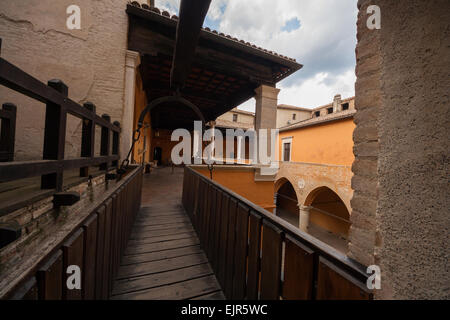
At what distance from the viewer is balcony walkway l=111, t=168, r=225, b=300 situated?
5.76 ft

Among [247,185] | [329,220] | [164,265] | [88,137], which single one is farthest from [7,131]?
[329,220]

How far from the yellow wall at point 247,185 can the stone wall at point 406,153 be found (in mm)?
4635

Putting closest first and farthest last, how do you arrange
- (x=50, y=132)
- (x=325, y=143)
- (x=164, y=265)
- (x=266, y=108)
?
(x=50, y=132) → (x=164, y=265) → (x=266, y=108) → (x=325, y=143)

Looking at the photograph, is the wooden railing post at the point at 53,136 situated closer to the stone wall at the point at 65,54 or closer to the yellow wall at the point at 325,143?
the stone wall at the point at 65,54

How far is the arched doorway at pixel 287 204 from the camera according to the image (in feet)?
49.7

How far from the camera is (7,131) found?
2.83 m

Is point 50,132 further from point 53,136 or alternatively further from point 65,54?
point 65,54

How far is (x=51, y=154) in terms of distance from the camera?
1.35m

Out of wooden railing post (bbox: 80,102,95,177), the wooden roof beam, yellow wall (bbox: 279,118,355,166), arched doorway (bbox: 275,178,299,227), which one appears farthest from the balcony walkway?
arched doorway (bbox: 275,178,299,227)

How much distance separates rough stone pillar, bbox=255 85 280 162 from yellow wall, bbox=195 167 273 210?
1.09m

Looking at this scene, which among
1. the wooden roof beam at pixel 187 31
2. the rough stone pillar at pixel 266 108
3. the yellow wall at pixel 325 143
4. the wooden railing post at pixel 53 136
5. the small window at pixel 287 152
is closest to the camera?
the wooden railing post at pixel 53 136

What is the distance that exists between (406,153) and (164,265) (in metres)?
2.42

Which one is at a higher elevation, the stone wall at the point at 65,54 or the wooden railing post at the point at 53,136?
the stone wall at the point at 65,54

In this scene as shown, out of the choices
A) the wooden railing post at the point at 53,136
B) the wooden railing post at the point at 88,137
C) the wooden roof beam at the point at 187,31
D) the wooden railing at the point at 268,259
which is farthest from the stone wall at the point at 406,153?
the wooden railing post at the point at 88,137
